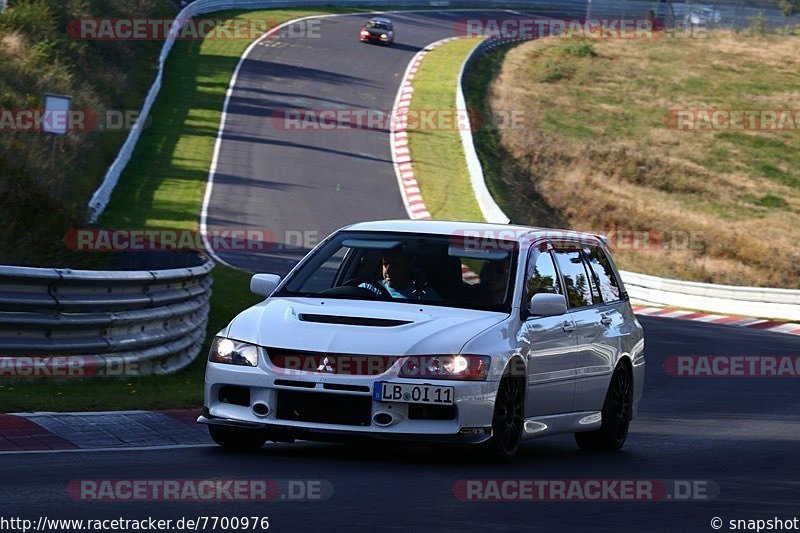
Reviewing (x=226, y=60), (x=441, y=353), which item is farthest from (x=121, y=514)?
(x=226, y=60)

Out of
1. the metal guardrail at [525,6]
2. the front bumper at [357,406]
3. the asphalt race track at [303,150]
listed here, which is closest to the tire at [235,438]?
the front bumper at [357,406]

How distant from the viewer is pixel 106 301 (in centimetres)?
1295

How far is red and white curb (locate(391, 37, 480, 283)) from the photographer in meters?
36.1

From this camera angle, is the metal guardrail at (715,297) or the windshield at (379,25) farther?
the windshield at (379,25)

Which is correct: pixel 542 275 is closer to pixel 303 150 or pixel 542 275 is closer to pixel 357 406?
pixel 357 406

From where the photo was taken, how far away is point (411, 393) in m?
8.80

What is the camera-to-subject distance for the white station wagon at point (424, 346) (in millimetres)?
8836

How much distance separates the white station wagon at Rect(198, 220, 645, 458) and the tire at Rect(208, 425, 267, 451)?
1 centimetres

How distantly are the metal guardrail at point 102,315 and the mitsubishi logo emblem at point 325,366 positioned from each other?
4006 mm

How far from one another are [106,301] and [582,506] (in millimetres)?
Answer: 6090

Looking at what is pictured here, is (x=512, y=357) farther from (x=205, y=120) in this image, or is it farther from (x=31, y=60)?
(x=205, y=120)

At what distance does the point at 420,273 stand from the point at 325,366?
4.53 feet

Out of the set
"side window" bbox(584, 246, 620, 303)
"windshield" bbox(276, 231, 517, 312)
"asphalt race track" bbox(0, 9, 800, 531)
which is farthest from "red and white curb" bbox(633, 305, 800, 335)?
"windshield" bbox(276, 231, 517, 312)

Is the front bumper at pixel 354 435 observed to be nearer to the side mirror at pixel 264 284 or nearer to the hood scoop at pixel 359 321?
the hood scoop at pixel 359 321
